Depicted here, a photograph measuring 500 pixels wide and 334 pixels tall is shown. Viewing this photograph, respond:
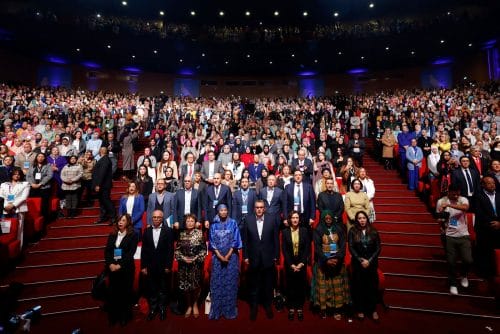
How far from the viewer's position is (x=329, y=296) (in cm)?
343

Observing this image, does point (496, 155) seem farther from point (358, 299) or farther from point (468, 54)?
point (468, 54)

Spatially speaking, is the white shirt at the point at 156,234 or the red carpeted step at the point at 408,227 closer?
the white shirt at the point at 156,234

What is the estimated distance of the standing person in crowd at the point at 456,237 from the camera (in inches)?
145

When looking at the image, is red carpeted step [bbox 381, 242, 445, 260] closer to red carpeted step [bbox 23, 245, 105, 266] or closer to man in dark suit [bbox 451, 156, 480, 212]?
man in dark suit [bbox 451, 156, 480, 212]

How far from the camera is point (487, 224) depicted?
374 centimetres

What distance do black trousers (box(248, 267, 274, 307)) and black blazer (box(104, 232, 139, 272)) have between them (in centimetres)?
148

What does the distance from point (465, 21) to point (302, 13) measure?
7.59 meters

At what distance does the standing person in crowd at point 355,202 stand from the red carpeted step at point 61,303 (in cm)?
365

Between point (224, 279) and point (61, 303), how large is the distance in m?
2.18

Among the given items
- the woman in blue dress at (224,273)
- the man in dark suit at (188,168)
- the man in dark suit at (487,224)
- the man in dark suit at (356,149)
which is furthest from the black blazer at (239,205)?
the man in dark suit at (356,149)

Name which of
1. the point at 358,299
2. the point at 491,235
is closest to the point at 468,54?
the point at 491,235

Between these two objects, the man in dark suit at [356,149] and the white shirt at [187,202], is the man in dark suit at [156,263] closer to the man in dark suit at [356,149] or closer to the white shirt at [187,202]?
the white shirt at [187,202]

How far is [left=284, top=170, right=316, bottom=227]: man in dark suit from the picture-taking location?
4340 mm

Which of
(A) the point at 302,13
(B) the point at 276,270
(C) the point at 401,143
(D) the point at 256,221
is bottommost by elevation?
(B) the point at 276,270
